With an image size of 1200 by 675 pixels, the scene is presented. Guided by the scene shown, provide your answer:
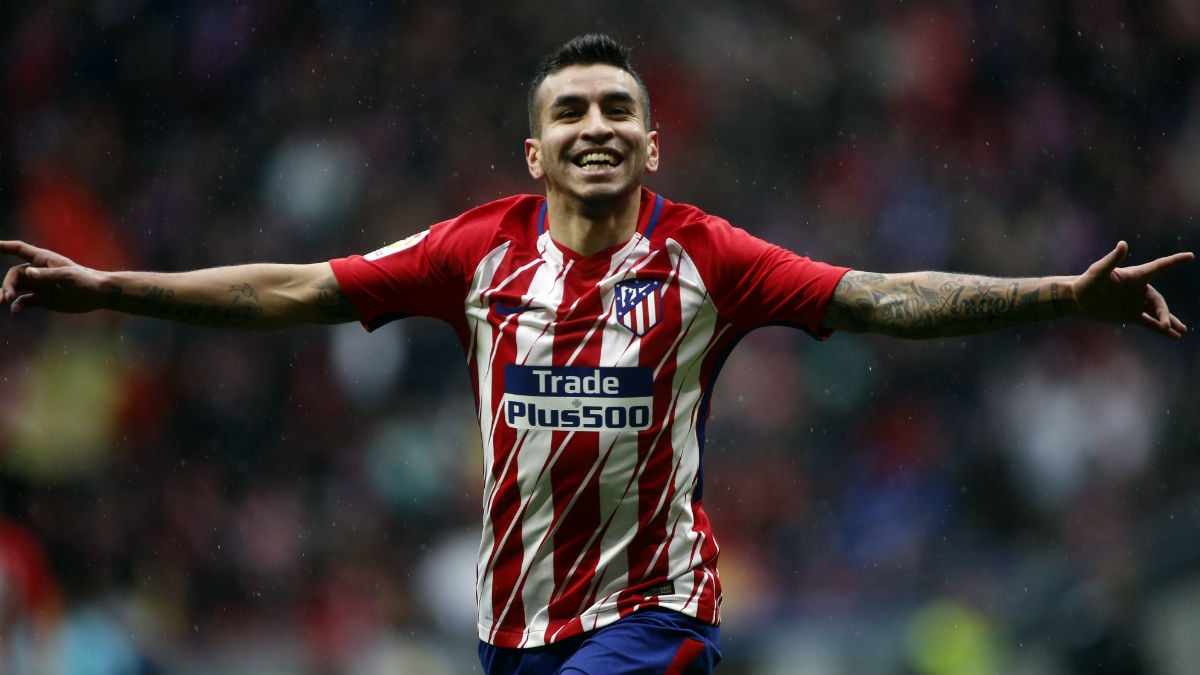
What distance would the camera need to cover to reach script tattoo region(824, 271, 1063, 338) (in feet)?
9.93

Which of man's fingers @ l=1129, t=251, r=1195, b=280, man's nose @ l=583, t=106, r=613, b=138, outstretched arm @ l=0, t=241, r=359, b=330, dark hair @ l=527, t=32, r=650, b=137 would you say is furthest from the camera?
dark hair @ l=527, t=32, r=650, b=137

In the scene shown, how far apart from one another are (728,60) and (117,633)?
4458 millimetres

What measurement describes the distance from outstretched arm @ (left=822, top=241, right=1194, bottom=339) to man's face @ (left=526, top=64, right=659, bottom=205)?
1.97 feet

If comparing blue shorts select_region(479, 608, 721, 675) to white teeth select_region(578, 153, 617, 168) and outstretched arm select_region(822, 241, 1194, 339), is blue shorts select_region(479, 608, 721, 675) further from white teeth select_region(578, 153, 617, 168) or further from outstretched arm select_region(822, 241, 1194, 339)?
white teeth select_region(578, 153, 617, 168)

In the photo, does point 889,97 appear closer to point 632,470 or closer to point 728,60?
point 728,60

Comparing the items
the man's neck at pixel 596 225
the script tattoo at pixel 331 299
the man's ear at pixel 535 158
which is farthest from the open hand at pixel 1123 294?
the script tattoo at pixel 331 299

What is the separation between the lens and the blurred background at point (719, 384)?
6832 millimetres

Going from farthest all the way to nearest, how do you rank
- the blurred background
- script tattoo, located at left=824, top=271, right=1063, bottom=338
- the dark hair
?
1. the blurred background
2. the dark hair
3. script tattoo, located at left=824, top=271, right=1063, bottom=338

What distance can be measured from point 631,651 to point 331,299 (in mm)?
1118

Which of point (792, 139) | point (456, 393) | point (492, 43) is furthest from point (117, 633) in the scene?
point (792, 139)

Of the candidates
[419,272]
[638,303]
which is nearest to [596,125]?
[638,303]

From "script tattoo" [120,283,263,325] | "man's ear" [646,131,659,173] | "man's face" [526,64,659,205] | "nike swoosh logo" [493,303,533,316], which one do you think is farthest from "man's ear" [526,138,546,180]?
"script tattoo" [120,283,263,325]

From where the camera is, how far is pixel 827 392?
24.1 ft

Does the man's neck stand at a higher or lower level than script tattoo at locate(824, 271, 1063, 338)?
higher
